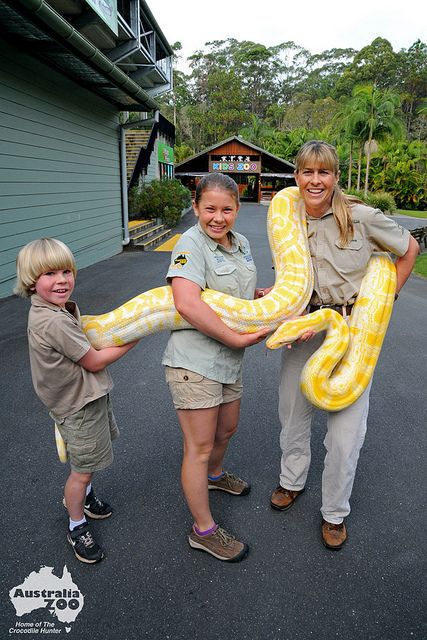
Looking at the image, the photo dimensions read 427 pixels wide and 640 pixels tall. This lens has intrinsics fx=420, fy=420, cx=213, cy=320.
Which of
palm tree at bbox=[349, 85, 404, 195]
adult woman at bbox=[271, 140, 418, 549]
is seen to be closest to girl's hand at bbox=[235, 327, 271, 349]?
adult woman at bbox=[271, 140, 418, 549]

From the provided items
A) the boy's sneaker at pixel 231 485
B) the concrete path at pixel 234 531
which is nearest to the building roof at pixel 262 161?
the concrete path at pixel 234 531

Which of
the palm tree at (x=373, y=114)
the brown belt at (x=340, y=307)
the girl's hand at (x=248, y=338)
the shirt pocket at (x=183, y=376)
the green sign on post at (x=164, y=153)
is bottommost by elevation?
the shirt pocket at (x=183, y=376)

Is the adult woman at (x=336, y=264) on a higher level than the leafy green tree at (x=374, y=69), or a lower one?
lower

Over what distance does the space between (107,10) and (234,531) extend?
38.1ft

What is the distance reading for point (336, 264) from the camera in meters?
2.56

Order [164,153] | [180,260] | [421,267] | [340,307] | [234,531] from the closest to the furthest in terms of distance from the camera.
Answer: [180,260] → [340,307] → [234,531] → [421,267] → [164,153]

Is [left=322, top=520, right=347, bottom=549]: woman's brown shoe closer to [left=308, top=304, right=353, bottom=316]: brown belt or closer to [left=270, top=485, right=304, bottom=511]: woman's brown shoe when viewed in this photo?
[left=270, top=485, right=304, bottom=511]: woman's brown shoe

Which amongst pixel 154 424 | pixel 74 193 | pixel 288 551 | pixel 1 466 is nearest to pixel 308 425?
pixel 288 551

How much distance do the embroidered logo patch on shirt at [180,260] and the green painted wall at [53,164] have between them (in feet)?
21.8

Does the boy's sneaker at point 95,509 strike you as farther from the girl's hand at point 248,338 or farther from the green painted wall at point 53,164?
the green painted wall at point 53,164

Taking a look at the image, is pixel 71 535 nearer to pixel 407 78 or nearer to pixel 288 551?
pixel 288 551

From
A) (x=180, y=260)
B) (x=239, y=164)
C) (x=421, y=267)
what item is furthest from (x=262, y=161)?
(x=180, y=260)

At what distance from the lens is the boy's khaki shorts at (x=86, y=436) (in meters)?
2.46

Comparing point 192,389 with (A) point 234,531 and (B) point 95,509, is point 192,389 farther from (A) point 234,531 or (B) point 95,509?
(B) point 95,509
